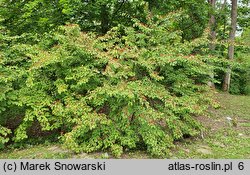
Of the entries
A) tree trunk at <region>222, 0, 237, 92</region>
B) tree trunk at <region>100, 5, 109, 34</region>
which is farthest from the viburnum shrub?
tree trunk at <region>222, 0, 237, 92</region>

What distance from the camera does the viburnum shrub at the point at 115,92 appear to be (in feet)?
13.5

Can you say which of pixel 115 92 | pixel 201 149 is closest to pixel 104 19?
pixel 115 92

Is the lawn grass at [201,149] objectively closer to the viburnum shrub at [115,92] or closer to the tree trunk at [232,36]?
the viburnum shrub at [115,92]

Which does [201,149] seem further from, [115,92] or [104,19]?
[104,19]

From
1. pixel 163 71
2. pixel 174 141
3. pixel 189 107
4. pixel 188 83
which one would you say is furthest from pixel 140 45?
pixel 174 141

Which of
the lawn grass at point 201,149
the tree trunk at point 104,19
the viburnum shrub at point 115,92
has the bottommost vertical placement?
the lawn grass at point 201,149

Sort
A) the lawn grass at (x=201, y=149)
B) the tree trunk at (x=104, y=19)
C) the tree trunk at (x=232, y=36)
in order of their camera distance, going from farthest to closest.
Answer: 1. the tree trunk at (x=232, y=36)
2. the tree trunk at (x=104, y=19)
3. the lawn grass at (x=201, y=149)

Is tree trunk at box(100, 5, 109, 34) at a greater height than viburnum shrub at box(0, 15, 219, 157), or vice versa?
tree trunk at box(100, 5, 109, 34)

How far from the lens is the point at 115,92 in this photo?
13.0 feet

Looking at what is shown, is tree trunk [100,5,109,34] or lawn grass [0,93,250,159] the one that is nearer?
lawn grass [0,93,250,159]

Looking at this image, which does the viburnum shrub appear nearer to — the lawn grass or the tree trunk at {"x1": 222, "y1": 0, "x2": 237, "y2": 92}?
the lawn grass

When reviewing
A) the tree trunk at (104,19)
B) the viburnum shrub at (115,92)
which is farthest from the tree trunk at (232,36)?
the viburnum shrub at (115,92)

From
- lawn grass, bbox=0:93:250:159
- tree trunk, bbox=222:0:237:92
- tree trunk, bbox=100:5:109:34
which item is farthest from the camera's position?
tree trunk, bbox=222:0:237:92

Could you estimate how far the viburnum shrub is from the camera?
4.12 meters
